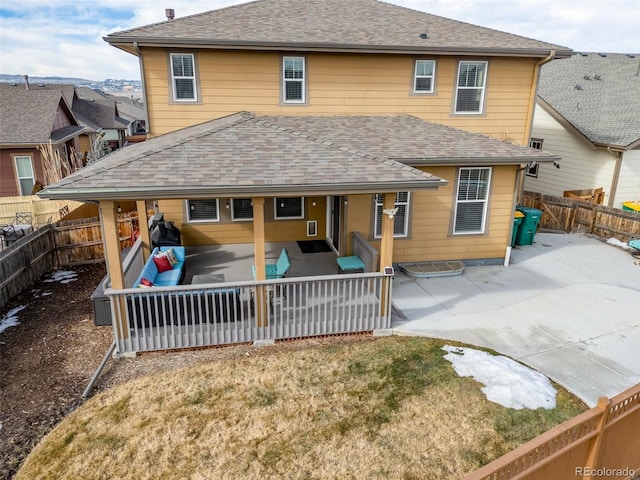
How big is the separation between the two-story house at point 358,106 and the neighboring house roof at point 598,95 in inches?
279

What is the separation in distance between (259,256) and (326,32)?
7.18 m

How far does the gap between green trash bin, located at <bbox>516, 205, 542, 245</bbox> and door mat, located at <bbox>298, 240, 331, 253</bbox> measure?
5887mm

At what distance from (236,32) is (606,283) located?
11.0 metres

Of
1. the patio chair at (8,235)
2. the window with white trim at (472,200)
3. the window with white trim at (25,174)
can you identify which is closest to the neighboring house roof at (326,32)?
the window with white trim at (472,200)

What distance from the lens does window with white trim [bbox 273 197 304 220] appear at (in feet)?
40.5

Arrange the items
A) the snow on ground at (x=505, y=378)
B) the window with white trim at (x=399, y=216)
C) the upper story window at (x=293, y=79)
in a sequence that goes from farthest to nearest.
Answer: the upper story window at (x=293, y=79) < the window with white trim at (x=399, y=216) < the snow on ground at (x=505, y=378)

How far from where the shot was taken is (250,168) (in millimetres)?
7375

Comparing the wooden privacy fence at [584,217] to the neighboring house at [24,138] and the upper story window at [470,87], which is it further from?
the neighboring house at [24,138]

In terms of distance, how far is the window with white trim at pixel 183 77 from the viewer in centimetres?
1076

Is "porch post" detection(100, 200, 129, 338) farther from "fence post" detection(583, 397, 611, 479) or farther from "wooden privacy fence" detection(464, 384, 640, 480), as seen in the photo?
"fence post" detection(583, 397, 611, 479)

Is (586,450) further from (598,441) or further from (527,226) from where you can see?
(527,226)

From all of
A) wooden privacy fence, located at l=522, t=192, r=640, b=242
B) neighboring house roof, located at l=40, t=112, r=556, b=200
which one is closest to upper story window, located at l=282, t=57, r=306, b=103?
neighboring house roof, located at l=40, t=112, r=556, b=200

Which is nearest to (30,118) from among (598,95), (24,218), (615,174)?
(24,218)

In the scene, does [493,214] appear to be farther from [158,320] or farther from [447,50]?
[158,320]
